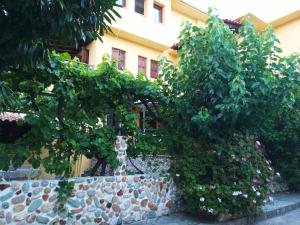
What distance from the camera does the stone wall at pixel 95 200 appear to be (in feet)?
16.2

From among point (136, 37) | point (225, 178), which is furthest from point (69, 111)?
point (136, 37)

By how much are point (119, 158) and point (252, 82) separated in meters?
3.52

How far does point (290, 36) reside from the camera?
744 inches

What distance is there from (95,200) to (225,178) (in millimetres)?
3153

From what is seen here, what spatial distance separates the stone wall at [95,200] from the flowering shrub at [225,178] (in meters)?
0.65

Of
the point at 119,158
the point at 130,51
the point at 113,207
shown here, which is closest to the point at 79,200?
the point at 113,207

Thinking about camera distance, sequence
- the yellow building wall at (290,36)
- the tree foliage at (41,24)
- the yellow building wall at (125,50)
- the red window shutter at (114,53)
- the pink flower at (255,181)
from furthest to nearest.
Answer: the yellow building wall at (290,36) → the red window shutter at (114,53) → the yellow building wall at (125,50) → the pink flower at (255,181) → the tree foliage at (41,24)

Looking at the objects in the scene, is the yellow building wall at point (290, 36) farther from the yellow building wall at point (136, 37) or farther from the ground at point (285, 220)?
the ground at point (285, 220)

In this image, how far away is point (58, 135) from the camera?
5902 mm

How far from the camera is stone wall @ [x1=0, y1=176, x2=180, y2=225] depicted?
4.95 m

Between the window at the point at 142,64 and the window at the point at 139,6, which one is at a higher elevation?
the window at the point at 139,6

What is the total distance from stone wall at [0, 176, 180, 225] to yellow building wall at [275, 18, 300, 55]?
15159mm

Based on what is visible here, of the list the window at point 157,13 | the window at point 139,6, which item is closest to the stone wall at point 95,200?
the window at point 139,6

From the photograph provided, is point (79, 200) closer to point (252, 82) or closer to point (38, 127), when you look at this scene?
point (38, 127)
